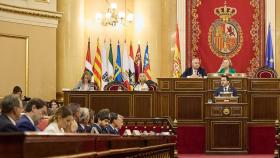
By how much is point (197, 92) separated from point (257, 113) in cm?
155

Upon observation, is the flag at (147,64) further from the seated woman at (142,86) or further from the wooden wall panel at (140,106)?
the wooden wall panel at (140,106)

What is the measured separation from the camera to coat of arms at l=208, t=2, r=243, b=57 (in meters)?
19.9

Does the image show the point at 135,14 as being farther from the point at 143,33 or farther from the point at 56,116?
the point at 56,116

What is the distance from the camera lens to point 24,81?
16438 millimetres

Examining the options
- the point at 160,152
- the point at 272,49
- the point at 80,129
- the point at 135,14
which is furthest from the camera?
the point at 135,14

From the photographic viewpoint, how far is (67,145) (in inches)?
162

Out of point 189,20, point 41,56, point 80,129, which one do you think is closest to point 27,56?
point 41,56

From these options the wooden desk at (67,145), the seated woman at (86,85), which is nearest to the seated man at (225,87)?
the seated woman at (86,85)

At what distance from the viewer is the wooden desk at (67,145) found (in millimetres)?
3000

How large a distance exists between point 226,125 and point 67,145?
1119cm

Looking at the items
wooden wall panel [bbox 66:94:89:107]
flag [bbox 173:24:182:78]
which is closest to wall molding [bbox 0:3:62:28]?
wooden wall panel [bbox 66:94:89:107]

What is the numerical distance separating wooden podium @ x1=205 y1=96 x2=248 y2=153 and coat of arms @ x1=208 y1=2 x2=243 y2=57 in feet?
16.6

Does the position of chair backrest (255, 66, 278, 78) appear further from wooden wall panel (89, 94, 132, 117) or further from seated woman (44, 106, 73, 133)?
seated woman (44, 106, 73, 133)

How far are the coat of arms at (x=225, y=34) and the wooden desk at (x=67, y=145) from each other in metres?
11.5
